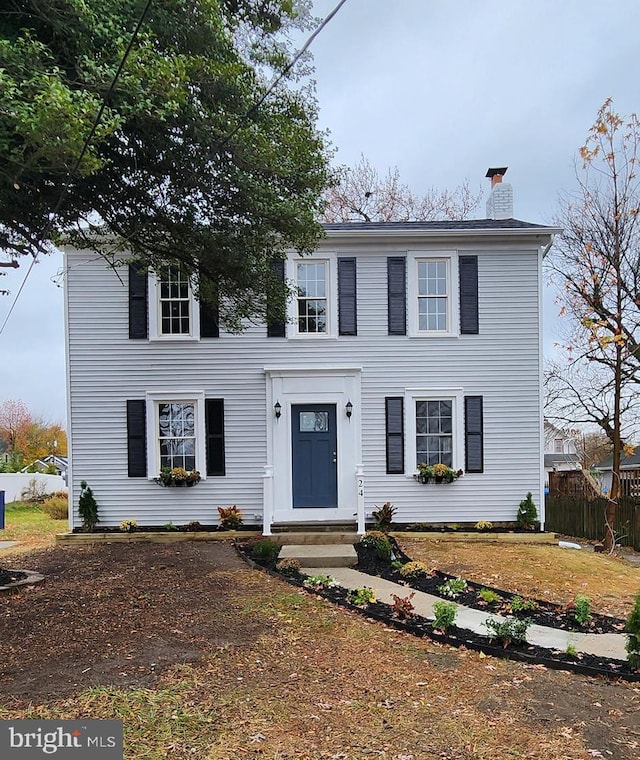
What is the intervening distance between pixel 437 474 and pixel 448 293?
3202 mm

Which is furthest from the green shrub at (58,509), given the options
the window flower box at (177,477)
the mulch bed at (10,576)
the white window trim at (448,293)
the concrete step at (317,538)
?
the white window trim at (448,293)

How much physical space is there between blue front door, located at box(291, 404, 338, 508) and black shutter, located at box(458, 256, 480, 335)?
9.13ft

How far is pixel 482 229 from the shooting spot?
398 inches

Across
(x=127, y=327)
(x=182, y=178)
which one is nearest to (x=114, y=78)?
(x=182, y=178)

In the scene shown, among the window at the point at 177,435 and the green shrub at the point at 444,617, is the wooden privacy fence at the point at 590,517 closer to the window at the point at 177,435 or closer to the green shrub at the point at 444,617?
the green shrub at the point at 444,617

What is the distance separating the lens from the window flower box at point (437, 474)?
33.1ft

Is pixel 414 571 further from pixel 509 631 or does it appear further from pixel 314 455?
pixel 314 455

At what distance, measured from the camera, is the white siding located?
10.2 m

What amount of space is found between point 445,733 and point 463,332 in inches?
307

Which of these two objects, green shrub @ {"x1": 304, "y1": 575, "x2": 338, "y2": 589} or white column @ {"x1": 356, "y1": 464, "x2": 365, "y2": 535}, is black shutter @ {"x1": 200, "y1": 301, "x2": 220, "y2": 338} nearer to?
white column @ {"x1": 356, "y1": 464, "x2": 365, "y2": 535}

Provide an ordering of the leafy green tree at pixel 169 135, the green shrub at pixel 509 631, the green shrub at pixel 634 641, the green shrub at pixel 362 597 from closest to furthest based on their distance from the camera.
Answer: the green shrub at pixel 634 641, the leafy green tree at pixel 169 135, the green shrub at pixel 509 631, the green shrub at pixel 362 597

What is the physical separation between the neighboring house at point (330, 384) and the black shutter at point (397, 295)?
20mm

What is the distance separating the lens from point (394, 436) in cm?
1024

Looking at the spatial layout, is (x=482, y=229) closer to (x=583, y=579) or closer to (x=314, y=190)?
(x=314, y=190)
